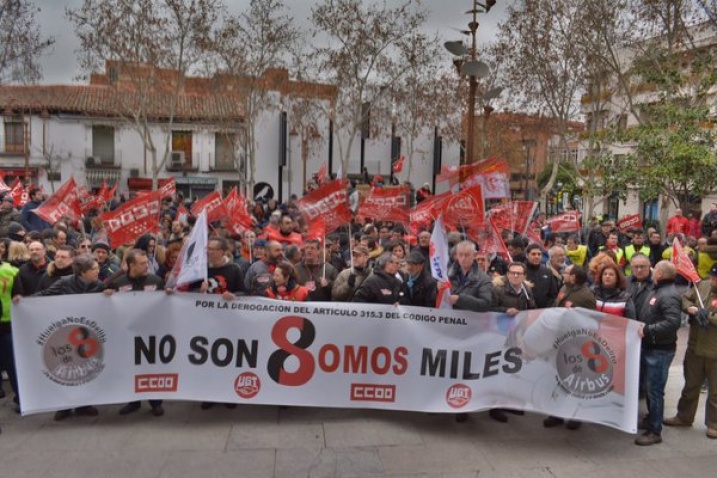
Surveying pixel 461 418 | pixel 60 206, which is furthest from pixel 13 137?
pixel 461 418

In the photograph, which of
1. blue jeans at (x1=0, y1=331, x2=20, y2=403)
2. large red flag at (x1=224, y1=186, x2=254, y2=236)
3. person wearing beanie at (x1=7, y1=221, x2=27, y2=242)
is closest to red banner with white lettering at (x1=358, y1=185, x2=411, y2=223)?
large red flag at (x1=224, y1=186, x2=254, y2=236)

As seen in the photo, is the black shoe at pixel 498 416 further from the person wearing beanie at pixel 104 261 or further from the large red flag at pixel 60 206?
the large red flag at pixel 60 206

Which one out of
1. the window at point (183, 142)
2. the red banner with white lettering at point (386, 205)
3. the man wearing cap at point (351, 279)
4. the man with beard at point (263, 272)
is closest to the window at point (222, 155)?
the window at point (183, 142)

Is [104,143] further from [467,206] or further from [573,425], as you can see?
[573,425]

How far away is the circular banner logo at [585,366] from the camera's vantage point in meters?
5.22

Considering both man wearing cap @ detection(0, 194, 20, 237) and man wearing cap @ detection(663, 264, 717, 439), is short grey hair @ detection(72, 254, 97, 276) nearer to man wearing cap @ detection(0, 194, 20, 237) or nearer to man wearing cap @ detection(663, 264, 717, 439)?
man wearing cap @ detection(663, 264, 717, 439)

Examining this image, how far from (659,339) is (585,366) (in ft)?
2.30

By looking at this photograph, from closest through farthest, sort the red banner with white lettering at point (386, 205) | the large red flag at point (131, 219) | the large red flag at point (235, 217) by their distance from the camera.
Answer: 1. the large red flag at point (131, 219)
2. the large red flag at point (235, 217)
3. the red banner with white lettering at point (386, 205)

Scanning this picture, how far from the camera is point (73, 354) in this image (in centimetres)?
541

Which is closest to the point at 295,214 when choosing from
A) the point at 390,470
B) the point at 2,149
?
the point at 390,470

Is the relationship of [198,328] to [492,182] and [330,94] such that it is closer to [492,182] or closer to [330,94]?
[492,182]

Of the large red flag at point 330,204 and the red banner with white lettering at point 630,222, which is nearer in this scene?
the large red flag at point 330,204

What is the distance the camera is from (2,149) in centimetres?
3584

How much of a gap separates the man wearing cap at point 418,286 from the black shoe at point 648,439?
7.02ft
